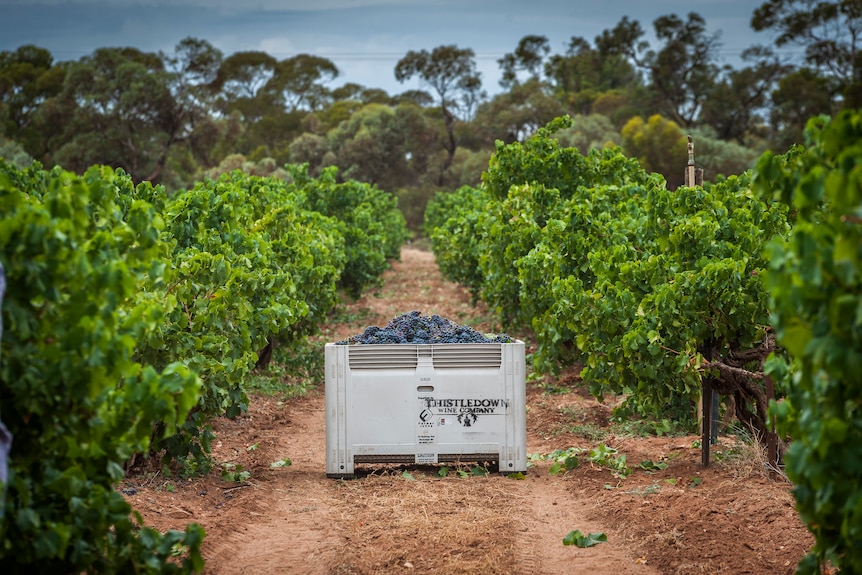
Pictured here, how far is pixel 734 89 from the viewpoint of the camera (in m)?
59.3

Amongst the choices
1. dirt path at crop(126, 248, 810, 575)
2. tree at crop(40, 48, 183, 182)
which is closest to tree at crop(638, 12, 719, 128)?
tree at crop(40, 48, 183, 182)

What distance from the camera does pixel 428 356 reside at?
8.39 meters

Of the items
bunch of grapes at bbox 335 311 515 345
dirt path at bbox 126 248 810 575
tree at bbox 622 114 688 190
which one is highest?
tree at bbox 622 114 688 190

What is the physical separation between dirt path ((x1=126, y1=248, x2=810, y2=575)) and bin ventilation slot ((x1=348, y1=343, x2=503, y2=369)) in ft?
3.19

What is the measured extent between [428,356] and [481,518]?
62.4 inches

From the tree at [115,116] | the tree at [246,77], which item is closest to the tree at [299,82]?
the tree at [246,77]

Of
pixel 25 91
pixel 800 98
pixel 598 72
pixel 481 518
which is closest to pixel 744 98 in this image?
pixel 800 98

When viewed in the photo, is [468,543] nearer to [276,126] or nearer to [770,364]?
[770,364]

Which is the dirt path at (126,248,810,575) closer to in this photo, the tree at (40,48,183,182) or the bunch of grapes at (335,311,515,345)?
the bunch of grapes at (335,311,515,345)

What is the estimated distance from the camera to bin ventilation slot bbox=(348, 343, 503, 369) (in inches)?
329

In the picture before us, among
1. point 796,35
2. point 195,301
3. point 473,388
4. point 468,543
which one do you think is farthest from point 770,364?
point 796,35

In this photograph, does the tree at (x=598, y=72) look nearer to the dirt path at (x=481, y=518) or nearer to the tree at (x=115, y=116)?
the tree at (x=115, y=116)

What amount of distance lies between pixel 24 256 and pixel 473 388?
5.01 meters

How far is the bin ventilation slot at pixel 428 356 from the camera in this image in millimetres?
8367
